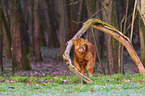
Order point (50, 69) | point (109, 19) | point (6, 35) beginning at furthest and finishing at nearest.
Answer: point (6, 35)
point (50, 69)
point (109, 19)

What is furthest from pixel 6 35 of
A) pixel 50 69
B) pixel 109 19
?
pixel 109 19

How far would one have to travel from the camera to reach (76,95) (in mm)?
6500

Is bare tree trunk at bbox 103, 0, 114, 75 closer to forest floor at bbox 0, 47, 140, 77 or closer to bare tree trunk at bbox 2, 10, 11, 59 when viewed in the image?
forest floor at bbox 0, 47, 140, 77

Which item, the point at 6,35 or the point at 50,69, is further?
the point at 6,35

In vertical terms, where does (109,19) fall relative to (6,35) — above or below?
above

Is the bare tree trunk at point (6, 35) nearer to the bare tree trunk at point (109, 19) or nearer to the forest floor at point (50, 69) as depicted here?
the forest floor at point (50, 69)

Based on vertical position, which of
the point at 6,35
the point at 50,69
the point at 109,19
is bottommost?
the point at 50,69

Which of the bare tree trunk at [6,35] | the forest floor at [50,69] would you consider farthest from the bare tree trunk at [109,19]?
the bare tree trunk at [6,35]

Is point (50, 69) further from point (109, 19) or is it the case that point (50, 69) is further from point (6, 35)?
point (109, 19)

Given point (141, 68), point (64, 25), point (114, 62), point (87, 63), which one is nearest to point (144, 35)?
point (114, 62)

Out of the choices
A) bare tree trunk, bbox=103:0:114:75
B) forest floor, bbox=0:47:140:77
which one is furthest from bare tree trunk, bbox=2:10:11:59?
bare tree trunk, bbox=103:0:114:75

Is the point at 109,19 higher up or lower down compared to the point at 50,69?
higher up

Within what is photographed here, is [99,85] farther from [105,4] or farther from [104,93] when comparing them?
[105,4]

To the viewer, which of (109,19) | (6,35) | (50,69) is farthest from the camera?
(6,35)
